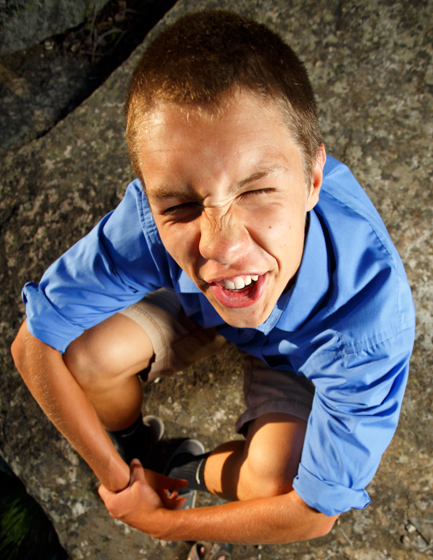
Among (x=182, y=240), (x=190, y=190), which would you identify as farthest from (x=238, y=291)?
(x=190, y=190)

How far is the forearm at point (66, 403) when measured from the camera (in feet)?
4.76

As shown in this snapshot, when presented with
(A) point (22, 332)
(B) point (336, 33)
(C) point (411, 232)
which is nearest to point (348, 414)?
(C) point (411, 232)

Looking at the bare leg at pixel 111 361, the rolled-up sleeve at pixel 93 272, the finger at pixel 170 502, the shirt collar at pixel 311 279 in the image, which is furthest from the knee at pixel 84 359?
the shirt collar at pixel 311 279

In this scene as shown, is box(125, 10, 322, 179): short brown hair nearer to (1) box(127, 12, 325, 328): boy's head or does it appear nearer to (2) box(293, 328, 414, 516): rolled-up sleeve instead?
(1) box(127, 12, 325, 328): boy's head

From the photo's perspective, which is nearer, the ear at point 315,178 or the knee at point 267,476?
the ear at point 315,178

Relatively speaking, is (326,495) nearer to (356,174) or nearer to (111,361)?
(111,361)

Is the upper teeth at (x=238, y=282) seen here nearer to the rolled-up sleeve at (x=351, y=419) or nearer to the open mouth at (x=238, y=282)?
the open mouth at (x=238, y=282)

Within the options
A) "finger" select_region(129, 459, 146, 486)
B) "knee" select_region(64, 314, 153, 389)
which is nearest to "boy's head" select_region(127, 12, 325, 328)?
"knee" select_region(64, 314, 153, 389)

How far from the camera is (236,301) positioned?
1094 millimetres

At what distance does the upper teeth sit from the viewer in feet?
3.36

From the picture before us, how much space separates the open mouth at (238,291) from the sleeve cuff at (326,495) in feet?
1.97

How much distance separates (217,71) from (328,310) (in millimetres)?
691

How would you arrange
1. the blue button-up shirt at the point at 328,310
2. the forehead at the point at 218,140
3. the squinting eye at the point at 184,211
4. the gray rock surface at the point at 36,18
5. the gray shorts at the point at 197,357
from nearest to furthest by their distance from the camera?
1. the forehead at the point at 218,140
2. the squinting eye at the point at 184,211
3. the blue button-up shirt at the point at 328,310
4. the gray shorts at the point at 197,357
5. the gray rock surface at the point at 36,18

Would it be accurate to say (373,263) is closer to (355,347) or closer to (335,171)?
(355,347)
